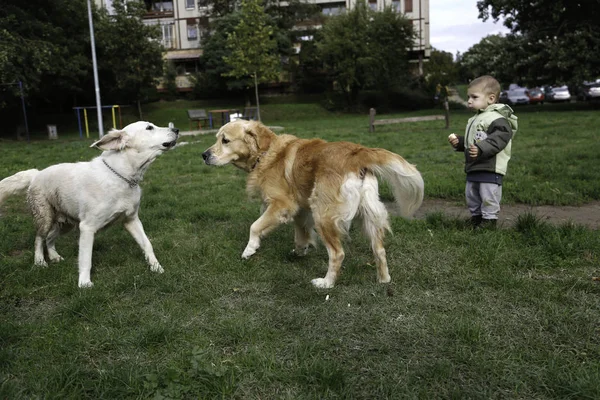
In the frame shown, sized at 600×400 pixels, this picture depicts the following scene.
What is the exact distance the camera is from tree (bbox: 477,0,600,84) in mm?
23734

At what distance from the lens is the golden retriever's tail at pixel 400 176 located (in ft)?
13.9

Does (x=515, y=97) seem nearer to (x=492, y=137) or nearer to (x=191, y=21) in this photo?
(x=191, y=21)

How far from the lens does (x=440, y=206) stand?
23.5 ft

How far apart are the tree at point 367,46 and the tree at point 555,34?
1160cm

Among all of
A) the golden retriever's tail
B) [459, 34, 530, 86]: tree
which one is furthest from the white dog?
[459, 34, 530, 86]: tree

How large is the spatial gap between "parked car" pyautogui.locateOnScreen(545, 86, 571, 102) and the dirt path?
36104 millimetres

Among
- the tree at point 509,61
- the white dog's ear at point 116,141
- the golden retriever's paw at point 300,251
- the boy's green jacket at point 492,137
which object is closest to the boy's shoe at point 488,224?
the boy's green jacket at point 492,137

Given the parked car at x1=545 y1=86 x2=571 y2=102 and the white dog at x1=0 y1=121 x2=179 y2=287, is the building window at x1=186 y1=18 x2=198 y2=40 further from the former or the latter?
the white dog at x1=0 y1=121 x2=179 y2=287

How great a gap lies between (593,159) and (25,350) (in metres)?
10.1

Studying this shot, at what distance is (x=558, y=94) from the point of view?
38.1 m

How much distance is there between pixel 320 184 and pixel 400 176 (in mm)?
716

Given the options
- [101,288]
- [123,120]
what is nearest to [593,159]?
[101,288]

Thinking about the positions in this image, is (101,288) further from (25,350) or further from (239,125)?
(239,125)

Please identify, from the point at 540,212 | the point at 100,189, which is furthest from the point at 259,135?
the point at 540,212
